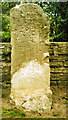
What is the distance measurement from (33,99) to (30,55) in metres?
0.94

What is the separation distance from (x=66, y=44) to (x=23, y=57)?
66.0 inches

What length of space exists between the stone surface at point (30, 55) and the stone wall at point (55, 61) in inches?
46.3

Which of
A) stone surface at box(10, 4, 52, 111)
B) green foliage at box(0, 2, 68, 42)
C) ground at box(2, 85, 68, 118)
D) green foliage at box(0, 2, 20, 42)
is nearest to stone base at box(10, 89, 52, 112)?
stone surface at box(10, 4, 52, 111)

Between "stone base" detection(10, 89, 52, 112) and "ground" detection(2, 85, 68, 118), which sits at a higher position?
"stone base" detection(10, 89, 52, 112)

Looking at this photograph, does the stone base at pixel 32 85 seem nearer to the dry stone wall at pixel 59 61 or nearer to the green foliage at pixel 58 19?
the dry stone wall at pixel 59 61

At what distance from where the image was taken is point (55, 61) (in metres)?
4.68

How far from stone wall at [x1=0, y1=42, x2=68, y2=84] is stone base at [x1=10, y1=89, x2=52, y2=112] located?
1.30 m

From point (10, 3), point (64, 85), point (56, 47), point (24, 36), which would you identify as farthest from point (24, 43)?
point (10, 3)

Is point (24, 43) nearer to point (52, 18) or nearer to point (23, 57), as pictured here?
point (23, 57)

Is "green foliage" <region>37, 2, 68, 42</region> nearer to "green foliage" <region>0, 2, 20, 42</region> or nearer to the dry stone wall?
the dry stone wall

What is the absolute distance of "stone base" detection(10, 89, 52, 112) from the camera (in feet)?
11.1

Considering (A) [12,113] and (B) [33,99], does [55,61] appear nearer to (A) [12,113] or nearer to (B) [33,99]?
(B) [33,99]

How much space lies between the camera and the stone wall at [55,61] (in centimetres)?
460

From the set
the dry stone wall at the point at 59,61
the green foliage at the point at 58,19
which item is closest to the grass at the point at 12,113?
the dry stone wall at the point at 59,61
